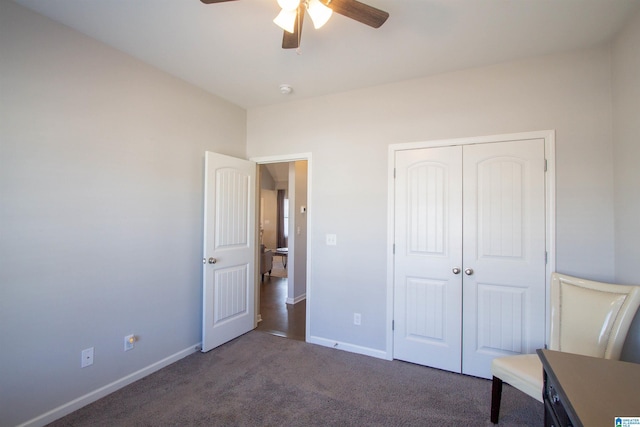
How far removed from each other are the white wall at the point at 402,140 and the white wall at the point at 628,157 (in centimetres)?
8

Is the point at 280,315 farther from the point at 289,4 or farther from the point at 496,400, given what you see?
the point at 289,4

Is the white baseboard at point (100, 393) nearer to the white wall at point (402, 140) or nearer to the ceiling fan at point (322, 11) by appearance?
the white wall at point (402, 140)

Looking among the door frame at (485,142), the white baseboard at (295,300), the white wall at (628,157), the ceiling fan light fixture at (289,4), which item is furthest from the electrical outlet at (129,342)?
the white wall at (628,157)

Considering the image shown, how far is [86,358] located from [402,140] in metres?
3.08

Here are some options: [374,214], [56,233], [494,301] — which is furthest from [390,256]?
[56,233]

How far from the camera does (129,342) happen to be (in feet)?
7.77

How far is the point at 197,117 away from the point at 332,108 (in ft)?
4.53

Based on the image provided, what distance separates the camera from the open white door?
289cm

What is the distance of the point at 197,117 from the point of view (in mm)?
2939

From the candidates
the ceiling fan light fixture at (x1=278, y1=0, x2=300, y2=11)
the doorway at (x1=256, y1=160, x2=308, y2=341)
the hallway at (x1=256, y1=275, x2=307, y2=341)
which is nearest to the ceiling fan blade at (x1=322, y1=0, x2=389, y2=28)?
the ceiling fan light fixture at (x1=278, y1=0, x2=300, y2=11)

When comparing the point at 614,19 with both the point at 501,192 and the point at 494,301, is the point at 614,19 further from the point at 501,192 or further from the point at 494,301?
the point at 494,301

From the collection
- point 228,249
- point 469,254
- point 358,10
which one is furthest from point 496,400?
point 228,249

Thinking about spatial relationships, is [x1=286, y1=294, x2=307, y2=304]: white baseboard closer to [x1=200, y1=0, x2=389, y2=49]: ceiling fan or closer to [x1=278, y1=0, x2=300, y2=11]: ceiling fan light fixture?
[x1=200, y1=0, x2=389, y2=49]: ceiling fan

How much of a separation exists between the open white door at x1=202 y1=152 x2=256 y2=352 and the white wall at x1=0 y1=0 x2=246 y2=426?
0.51ft
